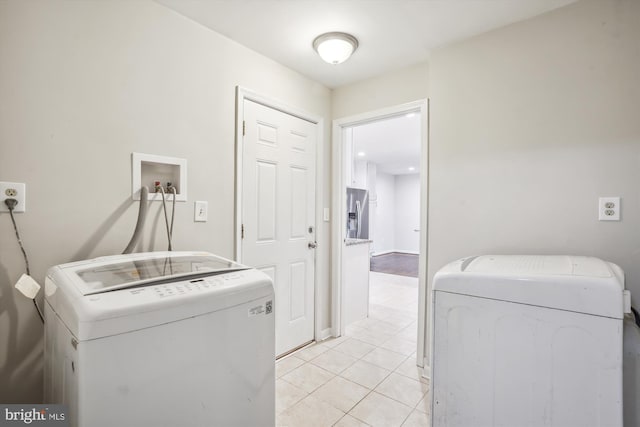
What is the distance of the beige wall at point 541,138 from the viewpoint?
5.36ft

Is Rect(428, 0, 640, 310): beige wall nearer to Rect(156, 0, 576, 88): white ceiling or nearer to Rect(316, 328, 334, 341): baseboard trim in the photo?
Rect(156, 0, 576, 88): white ceiling

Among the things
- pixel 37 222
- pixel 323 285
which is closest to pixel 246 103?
pixel 37 222

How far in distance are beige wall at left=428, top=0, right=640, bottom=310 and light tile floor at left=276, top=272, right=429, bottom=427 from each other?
81 centimetres

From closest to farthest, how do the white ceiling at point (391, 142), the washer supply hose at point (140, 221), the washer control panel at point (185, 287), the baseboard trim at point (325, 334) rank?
the washer control panel at point (185, 287), the washer supply hose at point (140, 221), the baseboard trim at point (325, 334), the white ceiling at point (391, 142)

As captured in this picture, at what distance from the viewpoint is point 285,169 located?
99.8 inches

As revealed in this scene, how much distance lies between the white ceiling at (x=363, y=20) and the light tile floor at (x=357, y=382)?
233 centimetres

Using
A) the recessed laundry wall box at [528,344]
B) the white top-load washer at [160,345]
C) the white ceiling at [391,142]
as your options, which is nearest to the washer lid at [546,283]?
the recessed laundry wall box at [528,344]

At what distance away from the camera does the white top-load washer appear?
82 cm

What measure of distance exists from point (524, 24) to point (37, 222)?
2.80 metres

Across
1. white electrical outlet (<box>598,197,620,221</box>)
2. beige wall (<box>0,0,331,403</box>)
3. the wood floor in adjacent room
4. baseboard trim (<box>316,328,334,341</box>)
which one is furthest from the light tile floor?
the wood floor in adjacent room

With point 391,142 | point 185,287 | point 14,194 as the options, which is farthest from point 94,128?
point 391,142

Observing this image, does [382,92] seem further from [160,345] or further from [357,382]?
[160,345]

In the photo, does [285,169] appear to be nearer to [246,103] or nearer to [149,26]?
[246,103]

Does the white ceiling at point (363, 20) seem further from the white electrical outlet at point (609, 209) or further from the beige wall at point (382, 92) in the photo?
the white electrical outlet at point (609, 209)
